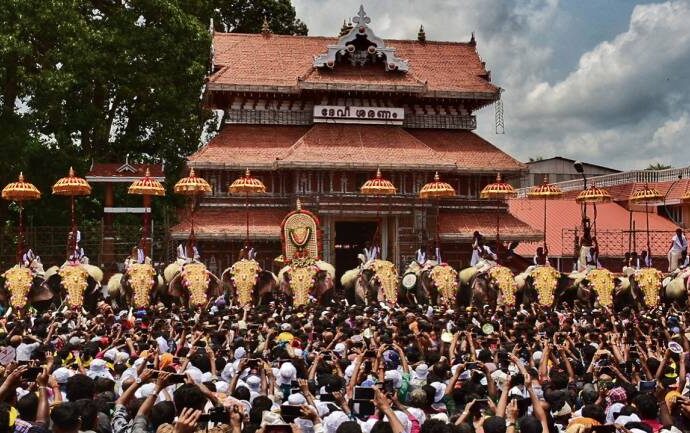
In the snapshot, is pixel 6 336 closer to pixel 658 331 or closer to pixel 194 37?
pixel 658 331

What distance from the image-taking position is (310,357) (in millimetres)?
11906

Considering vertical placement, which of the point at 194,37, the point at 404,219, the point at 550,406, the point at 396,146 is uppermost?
the point at 194,37

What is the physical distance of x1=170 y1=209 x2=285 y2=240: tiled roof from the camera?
32.4m

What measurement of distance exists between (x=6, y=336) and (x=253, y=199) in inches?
844

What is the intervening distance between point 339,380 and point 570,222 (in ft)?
117

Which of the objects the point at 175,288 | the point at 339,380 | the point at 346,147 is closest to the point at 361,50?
the point at 346,147

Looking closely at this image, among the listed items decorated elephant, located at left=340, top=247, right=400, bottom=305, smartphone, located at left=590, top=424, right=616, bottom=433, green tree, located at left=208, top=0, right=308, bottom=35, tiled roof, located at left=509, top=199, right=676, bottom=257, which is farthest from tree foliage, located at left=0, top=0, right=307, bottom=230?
smartphone, located at left=590, top=424, right=616, bottom=433

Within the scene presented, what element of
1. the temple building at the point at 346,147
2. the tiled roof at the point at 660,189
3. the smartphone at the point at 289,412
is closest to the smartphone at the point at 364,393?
the smartphone at the point at 289,412

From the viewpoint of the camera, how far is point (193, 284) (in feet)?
80.4

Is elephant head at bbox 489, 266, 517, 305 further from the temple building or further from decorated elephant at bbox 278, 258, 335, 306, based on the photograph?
A: the temple building

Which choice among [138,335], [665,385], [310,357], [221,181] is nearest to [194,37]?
[221,181]

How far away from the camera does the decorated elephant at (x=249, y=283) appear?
2530 centimetres

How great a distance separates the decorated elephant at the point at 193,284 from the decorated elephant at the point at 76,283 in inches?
82.6

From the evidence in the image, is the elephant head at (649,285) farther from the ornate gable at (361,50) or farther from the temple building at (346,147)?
the ornate gable at (361,50)
